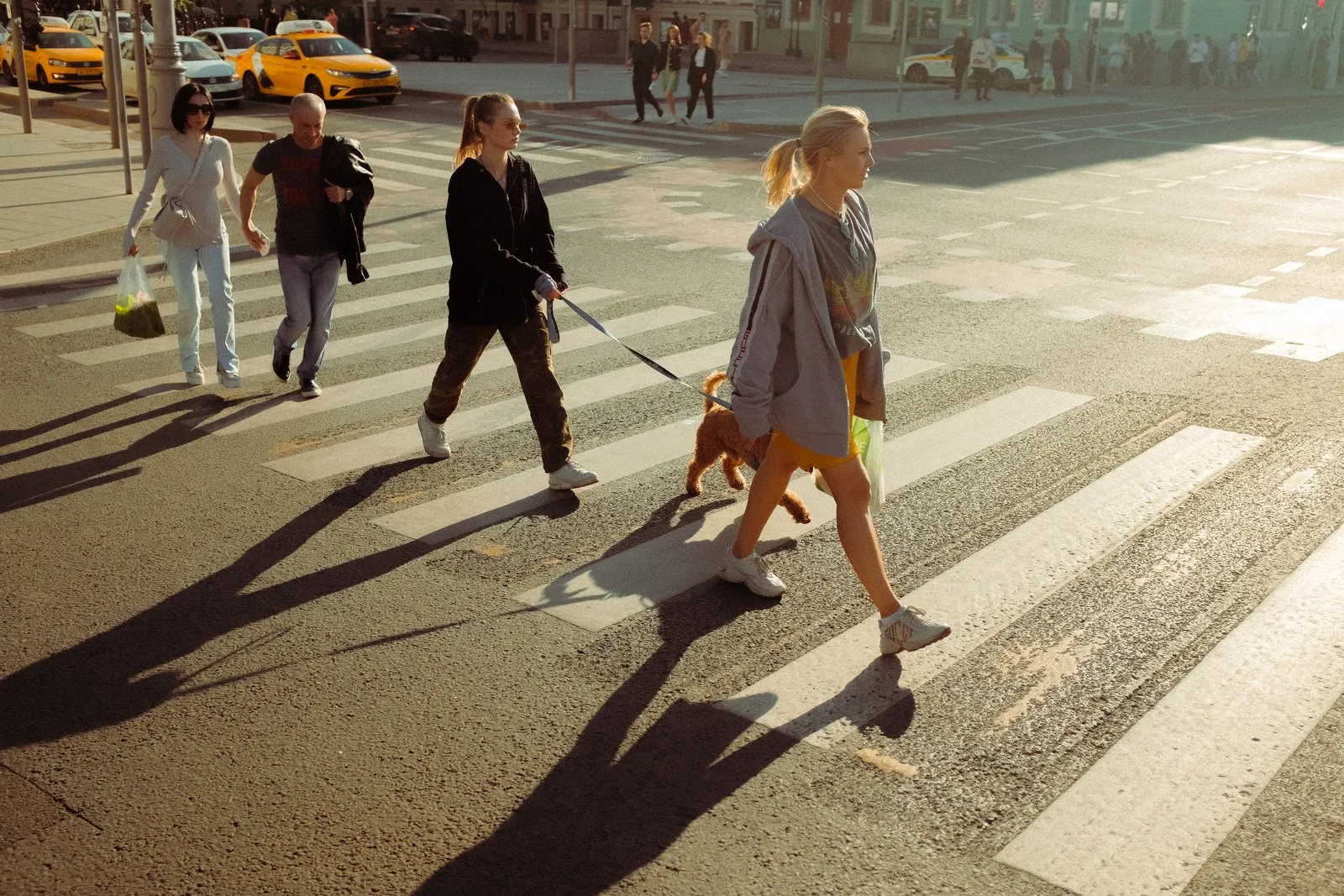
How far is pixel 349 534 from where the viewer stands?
6258mm

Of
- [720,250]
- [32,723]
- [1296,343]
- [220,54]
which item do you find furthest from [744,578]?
[220,54]

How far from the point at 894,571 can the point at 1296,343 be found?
5.79 meters

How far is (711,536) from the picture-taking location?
A: 20.7 feet

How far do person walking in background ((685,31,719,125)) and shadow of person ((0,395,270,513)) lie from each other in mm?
21126

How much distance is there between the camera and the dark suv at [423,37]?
5006 centimetres

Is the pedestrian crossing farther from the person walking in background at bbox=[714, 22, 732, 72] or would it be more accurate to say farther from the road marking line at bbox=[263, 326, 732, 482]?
the person walking in background at bbox=[714, 22, 732, 72]

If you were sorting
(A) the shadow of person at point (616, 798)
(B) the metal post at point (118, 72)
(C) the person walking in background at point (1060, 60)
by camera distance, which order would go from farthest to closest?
(C) the person walking in background at point (1060, 60) → (B) the metal post at point (118, 72) → (A) the shadow of person at point (616, 798)

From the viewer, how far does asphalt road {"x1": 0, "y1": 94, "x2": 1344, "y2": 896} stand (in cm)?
388

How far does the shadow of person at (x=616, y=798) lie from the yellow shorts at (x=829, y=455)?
941 millimetres

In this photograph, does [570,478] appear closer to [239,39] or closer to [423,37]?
[239,39]

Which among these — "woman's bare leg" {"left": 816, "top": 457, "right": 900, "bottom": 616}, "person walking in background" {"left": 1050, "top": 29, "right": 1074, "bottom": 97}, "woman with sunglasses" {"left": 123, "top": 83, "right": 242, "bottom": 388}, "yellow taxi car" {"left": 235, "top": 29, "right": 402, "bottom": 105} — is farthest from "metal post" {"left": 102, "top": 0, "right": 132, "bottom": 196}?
"person walking in background" {"left": 1050, "top": 29, "right": 1074, "bottom": 97}

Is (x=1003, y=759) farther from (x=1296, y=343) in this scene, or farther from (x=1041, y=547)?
(x=1296, y=343)

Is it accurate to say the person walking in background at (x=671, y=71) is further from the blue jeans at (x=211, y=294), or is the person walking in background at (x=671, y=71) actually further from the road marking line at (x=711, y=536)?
the road marking line at (x=711, y=536)

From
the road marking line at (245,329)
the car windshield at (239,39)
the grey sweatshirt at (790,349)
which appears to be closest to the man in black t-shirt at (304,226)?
the road marking line at (245,329)
